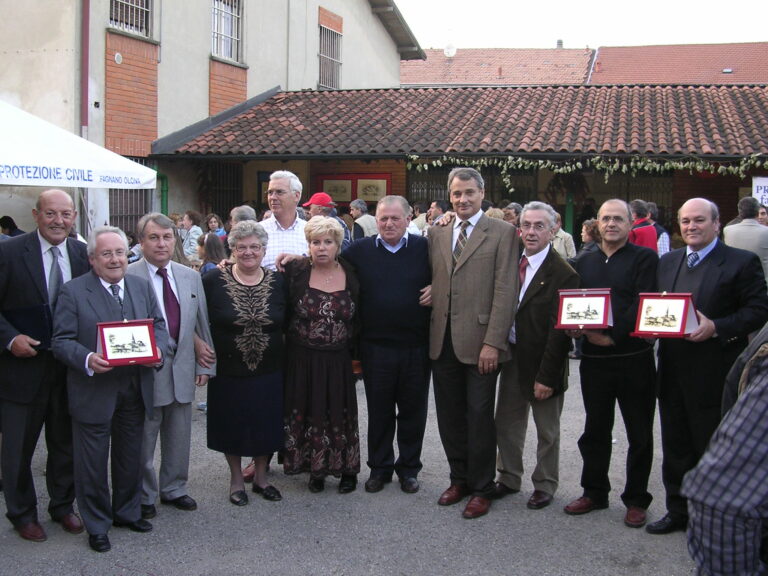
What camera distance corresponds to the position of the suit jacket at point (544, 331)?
471 cm

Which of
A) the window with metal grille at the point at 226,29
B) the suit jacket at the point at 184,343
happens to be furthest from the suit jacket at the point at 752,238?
the window with metal grille at the point at 226,29

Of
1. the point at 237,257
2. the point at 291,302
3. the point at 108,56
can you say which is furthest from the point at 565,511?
the point at 108,56

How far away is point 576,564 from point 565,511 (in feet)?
2.20

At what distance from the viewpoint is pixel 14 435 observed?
4445mm

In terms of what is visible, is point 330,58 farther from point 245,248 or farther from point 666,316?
point 666,316

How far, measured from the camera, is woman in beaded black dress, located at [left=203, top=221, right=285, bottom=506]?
492 centimetres

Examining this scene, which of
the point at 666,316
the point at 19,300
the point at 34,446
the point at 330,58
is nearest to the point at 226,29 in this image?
the point at 330,58

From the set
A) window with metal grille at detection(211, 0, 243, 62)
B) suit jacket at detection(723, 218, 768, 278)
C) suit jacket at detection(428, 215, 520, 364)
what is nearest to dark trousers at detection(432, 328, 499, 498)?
suit jacket at detection(428, 215, 520, 364)

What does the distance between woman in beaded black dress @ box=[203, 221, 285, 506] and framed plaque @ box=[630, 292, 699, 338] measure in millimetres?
2148

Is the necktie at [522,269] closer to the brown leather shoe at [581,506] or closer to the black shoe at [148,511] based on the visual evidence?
the brown leather shoe at [581,506]

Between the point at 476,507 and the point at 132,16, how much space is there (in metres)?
12.3

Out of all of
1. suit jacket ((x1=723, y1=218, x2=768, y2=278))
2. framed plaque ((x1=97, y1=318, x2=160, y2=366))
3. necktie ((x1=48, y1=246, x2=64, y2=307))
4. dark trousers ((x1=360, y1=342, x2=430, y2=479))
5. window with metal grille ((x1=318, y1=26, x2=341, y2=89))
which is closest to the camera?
framed plaque ((x1=97, y1=318, x2=160, y2=366))

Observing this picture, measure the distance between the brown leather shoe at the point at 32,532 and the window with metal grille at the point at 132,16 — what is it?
1124 cm

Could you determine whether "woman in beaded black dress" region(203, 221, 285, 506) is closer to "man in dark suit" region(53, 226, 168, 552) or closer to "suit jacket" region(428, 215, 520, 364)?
"man in dark suit" region(53, 226, 168, 552)
